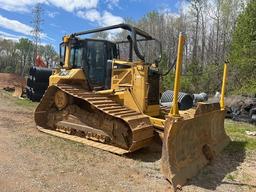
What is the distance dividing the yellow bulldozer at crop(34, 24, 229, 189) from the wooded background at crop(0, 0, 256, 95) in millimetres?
10499

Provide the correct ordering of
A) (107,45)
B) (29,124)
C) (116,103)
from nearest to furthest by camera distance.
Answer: (116,103), (107,45), (29,124)

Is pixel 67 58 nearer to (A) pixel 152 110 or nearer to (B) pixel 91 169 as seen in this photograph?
(A) pixel 152 110

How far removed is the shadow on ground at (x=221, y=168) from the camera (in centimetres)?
535

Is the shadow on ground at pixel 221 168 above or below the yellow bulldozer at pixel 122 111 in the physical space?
below

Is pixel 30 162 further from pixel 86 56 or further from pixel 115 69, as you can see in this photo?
pixel 86 56

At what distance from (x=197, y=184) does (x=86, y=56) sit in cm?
464

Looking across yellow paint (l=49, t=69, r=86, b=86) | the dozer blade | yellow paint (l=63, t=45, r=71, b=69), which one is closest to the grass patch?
the dozer blade

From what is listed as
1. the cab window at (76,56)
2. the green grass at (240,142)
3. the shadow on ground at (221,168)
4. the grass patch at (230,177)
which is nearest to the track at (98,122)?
the cab window at (76,56)

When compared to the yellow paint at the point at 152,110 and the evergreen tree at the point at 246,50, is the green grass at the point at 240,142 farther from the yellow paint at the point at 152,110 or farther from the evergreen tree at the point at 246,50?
the evergreen tree at the point at 246,50

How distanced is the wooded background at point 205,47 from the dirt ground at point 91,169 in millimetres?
11370

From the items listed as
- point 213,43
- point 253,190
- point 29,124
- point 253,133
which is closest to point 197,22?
point 213,43

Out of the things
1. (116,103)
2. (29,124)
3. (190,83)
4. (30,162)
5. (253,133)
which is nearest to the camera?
(30,162)

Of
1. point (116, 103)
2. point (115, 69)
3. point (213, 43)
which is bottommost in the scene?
point (116, 103)

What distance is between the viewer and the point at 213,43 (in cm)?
4050
